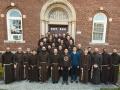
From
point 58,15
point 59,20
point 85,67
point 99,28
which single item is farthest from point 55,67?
point 99,28

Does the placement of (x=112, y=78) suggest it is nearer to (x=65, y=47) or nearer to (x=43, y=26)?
(x=65, y=47)

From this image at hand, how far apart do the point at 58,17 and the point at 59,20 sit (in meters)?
0.27

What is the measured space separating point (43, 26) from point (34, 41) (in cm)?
138

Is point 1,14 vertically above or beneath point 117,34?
above

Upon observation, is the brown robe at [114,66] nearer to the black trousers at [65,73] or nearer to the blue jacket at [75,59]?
the blue jacket at [75,59]

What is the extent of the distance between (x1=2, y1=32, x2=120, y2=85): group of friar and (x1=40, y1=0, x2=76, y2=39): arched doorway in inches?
213

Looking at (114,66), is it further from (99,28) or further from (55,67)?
(99,28)

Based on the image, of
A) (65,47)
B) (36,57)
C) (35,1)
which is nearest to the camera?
(36,57)

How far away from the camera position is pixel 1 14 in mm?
17344

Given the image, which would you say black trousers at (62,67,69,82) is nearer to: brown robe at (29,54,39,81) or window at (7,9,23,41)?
brown robe at (29,54,39,81)

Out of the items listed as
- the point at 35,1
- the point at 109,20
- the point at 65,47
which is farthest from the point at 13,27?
the point at 109,20

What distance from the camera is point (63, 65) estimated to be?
1179 centimetres

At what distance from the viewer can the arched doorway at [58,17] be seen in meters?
17.4

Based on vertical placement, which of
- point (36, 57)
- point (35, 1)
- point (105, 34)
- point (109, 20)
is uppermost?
point (35, 1)
